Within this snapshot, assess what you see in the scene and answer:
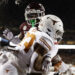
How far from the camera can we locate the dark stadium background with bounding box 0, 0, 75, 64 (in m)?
7.71

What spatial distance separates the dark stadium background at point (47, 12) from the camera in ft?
25.3

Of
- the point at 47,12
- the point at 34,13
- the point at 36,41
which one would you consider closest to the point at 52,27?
the point at 36,41

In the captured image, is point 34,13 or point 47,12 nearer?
point 34,13

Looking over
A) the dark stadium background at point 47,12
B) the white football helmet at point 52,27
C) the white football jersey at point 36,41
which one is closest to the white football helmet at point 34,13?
the white football helmet at point 52,27

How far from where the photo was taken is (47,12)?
7934 millimetres

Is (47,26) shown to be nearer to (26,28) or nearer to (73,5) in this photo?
(26,28)

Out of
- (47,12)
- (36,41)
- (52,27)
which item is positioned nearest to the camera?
(36,41)

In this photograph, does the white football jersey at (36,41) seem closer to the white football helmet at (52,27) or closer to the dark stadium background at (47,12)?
the white football helmet at (52,27)

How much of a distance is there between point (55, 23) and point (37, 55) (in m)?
0.36

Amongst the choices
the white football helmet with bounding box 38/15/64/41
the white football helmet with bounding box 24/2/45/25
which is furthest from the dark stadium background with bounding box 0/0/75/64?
the white football helmet with bounding box 38/15/64/41

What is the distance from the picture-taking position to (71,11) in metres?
8.15

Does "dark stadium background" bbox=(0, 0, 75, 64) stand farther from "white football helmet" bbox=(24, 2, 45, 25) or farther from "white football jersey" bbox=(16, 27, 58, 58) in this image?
"white football jersey" bbox=(16, 27, 58, 58)

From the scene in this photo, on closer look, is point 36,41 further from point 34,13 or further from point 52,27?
point 34,13

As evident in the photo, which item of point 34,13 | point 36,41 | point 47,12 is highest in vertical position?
point 36,41
